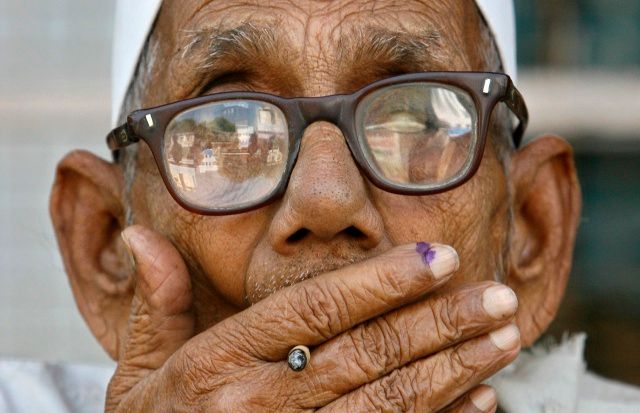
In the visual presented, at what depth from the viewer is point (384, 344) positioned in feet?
7.67

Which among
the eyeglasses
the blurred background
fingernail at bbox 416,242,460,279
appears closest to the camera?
fingernail at bbox 416,242,460,279

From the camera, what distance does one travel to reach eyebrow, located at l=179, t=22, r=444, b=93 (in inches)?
107

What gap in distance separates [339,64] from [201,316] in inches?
29.8

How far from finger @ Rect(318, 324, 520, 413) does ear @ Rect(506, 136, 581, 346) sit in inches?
39.2

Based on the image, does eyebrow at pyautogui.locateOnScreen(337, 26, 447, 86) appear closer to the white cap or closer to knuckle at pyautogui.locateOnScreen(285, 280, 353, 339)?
the white cap

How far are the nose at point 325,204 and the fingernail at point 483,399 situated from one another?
1.37ft

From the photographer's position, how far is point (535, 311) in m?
3.32

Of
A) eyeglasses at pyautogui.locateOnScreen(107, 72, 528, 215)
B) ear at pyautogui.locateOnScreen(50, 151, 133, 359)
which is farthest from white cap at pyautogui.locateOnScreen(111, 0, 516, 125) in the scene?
eyeglasses at pyautogui.locateOnScreen(107, 72, 528, 215)

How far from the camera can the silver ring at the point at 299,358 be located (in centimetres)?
234

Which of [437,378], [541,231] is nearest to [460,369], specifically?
[437,378]

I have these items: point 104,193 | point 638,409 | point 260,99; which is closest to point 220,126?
point 260,99

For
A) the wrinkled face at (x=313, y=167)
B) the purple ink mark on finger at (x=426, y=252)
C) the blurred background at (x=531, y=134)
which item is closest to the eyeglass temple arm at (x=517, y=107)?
the wrinkled face at (x=313, y=167)

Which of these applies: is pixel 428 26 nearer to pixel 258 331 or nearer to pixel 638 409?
pixel 258 331

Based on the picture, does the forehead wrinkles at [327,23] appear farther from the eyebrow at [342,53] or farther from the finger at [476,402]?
the finger at [476,402]
